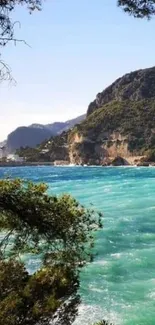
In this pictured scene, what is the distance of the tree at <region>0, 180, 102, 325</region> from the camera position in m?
9.13

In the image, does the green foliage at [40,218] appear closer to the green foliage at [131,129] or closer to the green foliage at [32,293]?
the green foliage at [32,293]

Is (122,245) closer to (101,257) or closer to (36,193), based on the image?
(101,257)

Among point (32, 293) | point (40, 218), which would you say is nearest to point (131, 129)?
point (32, 293)

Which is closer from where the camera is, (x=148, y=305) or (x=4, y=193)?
(x=4, y=193)

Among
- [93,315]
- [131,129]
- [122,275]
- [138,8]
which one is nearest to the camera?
[138,8]

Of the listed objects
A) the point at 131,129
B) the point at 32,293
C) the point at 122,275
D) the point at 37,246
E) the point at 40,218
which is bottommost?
the point at 122,275

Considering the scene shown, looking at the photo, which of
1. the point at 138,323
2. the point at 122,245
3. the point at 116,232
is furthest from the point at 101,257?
the point at 138,323

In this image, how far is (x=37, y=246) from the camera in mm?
9562

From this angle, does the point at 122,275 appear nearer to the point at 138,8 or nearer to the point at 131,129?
the point at 138,8

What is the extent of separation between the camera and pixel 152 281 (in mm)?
21219

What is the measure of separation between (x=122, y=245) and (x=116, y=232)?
4.25 metres

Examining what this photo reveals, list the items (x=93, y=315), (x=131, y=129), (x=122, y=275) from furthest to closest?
1. (x=131, y=129)
2. (x=122, y=275)
3. (x=93, y=315)

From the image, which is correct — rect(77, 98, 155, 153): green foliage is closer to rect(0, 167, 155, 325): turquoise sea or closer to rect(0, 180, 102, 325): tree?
rect(0, 167, 155, 325): turquoise sea

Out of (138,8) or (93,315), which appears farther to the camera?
(93,315)
